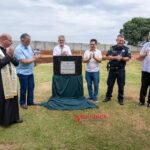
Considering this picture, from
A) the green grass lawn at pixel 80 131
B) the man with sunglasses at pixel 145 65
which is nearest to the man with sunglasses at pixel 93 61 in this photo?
the green grass lawn at pixel 80 131

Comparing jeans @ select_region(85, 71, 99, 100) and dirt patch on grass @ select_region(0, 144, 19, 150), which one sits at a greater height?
jeans @ select_region(85, 71, 99, 100)

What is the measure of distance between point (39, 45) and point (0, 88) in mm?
37910

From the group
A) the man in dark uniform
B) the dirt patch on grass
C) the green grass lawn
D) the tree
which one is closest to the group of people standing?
the man in dark uniform

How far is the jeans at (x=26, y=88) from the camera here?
10305 millimetres

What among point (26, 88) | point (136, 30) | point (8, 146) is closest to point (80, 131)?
point (8, 146)

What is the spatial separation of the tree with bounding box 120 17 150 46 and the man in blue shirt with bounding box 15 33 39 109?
69.0 metres

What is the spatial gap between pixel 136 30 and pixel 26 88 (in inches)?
2797

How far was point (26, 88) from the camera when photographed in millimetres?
10469

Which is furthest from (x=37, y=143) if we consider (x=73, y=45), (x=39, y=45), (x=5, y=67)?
(x=73, y=45)

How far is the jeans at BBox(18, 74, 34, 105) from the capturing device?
10305mm

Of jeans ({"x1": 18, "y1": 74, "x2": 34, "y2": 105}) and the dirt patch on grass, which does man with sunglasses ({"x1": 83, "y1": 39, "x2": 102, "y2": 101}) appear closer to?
jeans ({"x1": 18, "y1": 74, "x2": 34, "y2": 105})

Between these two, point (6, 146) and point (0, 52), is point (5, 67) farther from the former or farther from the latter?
point (6, 146)

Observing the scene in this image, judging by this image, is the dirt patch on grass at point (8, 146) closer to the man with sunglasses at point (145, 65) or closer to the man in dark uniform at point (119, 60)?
the man in dark uniform at point (119, 60)

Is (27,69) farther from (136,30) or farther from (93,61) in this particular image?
(136,30)
